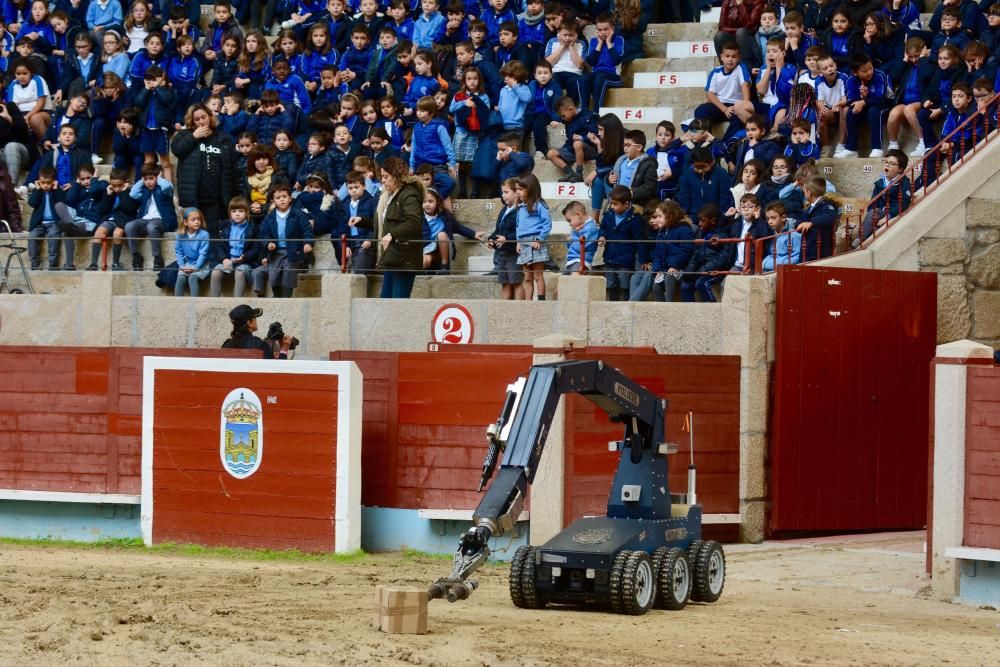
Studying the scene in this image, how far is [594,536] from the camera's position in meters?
10.2

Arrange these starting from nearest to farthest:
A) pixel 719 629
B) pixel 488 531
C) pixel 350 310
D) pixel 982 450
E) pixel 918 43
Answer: pixel 488 531
pixel 719 629
pixel 982 450
pixel 350 310
pixel 918 43

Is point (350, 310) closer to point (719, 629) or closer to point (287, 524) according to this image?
point (287, 524)

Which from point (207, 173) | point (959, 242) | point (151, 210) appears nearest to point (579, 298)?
point (959, 242)

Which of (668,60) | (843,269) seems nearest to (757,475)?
(843,269)

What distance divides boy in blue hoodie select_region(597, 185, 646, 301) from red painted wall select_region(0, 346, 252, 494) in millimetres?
3645

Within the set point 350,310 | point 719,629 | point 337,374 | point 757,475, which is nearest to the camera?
point 719,629

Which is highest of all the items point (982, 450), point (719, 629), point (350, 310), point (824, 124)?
point (824, 124)

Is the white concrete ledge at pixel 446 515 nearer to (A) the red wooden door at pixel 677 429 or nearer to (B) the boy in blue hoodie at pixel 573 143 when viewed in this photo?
(A) the red wooden door at pixel 677 429

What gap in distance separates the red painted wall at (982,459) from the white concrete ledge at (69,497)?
6303mm

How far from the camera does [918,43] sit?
1662 cm

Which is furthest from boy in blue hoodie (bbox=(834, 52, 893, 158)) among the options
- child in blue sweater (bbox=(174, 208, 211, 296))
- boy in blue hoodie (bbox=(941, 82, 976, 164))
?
child in blue sweater (bbox=(174, 208, 211, 296))

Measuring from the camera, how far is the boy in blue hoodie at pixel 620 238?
50.4 ft

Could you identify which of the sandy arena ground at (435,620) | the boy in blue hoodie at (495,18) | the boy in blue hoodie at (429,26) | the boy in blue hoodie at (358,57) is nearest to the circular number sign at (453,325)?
the sandy arena ground at (435,620)

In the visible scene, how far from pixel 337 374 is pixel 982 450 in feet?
15.0
